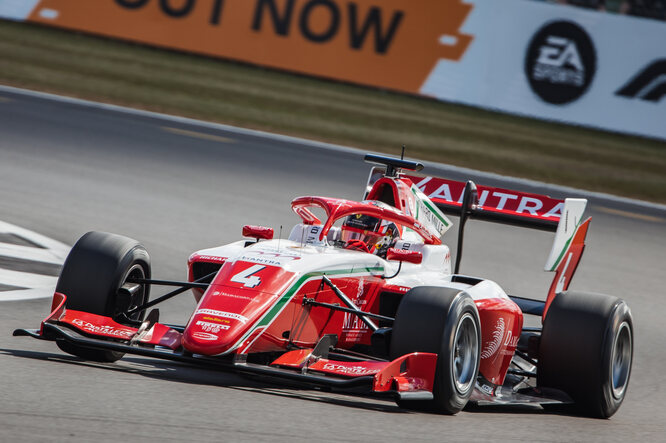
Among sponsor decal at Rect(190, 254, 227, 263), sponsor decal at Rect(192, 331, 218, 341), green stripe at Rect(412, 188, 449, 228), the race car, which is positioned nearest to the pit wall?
green stripe at Rect(412, 188, 449, 228)

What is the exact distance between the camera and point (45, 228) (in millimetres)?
10648

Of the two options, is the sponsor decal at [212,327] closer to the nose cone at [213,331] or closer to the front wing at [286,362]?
the nose cone at [213,331]

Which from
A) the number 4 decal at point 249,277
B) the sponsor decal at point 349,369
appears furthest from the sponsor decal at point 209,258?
the sponsor decal at point 349,369

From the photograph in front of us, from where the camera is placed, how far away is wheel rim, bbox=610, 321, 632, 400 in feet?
23.2

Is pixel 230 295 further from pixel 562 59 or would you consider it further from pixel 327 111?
pixel 562 59

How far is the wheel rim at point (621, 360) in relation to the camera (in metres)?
7.08

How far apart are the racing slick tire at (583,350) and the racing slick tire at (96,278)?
261cm

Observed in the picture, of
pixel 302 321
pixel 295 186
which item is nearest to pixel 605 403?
pixel 302 321

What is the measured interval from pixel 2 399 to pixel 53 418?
35 centimetres

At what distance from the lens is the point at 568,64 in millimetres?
23625

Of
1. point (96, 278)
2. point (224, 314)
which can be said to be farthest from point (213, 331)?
point (96, 278)

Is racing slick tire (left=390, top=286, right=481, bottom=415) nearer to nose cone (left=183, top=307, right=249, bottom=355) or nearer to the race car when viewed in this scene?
the race car

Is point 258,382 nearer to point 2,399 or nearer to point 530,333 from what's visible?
point 2,399

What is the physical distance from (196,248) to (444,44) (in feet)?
48.6
